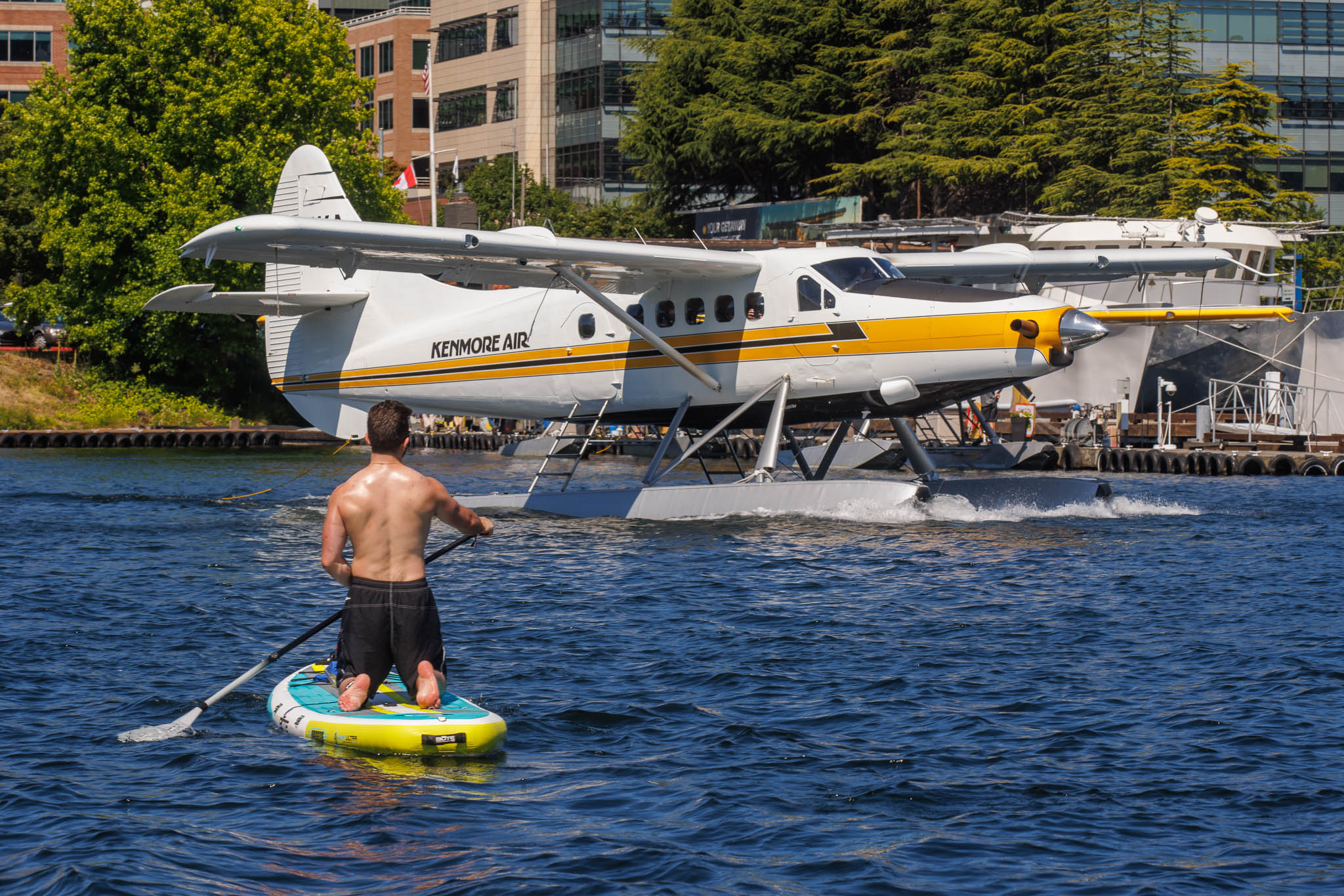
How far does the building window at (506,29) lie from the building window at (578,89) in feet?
15.5

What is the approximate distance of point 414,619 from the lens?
766 cm

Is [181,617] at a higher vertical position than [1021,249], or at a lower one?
lower

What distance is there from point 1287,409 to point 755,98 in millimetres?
28345

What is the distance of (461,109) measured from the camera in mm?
87750

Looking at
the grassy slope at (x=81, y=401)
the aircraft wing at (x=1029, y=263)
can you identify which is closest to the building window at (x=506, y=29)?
the grassy slope at (x=81, y=401)

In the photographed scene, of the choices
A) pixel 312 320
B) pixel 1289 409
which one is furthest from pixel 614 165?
pixel 312 320

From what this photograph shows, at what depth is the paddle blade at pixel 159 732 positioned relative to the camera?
7977mm

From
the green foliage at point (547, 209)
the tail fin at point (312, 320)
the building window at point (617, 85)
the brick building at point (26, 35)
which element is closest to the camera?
the tail fin at point (312, 320)

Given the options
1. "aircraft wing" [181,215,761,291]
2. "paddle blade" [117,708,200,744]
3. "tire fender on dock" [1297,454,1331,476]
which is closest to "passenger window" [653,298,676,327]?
"aircraft wing" [181,215,761,291]

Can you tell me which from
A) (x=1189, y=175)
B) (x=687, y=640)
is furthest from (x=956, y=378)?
(x=1189, y=175)

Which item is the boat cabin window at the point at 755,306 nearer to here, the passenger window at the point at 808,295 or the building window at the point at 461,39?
the passenger window at the point at 808,295

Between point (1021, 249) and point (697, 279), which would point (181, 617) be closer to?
point (697, 279)

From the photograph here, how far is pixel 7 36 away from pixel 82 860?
90.3 metres

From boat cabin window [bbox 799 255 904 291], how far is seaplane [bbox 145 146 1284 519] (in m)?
0.02
